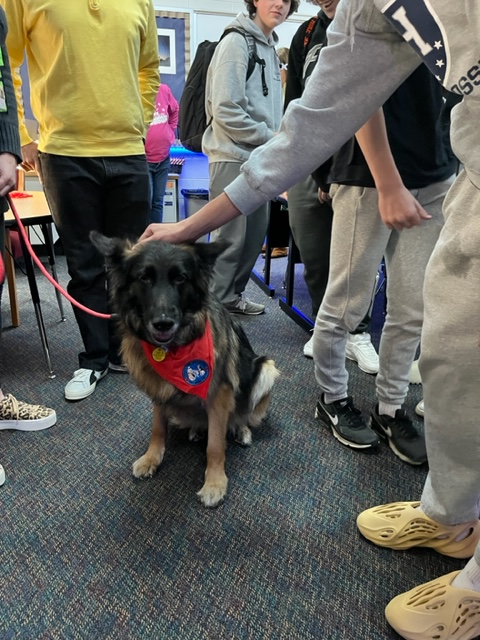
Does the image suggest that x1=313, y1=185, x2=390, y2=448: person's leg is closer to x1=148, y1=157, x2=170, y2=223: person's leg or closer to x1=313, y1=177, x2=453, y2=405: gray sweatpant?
x1=313, y1=177, x2=453, y2=405: gray sweatpant

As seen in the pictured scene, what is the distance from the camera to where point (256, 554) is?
137 cm

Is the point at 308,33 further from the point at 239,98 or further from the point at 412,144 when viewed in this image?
the point at 412,144

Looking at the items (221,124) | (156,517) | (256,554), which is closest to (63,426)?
(156,517)

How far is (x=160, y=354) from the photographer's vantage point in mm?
1587

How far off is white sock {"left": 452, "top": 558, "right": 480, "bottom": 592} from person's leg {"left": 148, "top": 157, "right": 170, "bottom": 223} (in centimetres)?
395

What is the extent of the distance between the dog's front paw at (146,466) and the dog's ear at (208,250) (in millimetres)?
809

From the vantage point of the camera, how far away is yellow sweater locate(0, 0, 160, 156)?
6.40 ft

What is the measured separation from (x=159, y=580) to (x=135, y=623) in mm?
139

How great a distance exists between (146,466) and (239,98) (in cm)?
227

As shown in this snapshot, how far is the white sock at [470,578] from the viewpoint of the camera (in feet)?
3.42

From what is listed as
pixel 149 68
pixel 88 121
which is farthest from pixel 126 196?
pixel 149 68

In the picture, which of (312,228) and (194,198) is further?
(194,198)

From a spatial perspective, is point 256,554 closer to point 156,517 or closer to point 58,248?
point 156,517

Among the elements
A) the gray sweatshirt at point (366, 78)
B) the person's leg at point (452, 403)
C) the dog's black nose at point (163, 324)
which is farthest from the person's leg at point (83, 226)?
the person's leg at point (452, 403)
